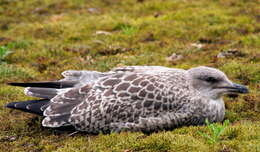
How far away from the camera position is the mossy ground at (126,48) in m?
5.86

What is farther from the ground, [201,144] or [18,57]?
[201,144]

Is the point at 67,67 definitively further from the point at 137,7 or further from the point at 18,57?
the point at 137,7

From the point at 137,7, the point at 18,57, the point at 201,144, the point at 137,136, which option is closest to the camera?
the point at 201,144

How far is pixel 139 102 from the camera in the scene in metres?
6.11

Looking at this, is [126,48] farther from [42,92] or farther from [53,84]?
[42,92]

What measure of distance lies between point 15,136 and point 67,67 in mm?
3468

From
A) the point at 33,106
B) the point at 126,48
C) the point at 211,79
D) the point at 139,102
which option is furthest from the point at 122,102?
the point at 126,48

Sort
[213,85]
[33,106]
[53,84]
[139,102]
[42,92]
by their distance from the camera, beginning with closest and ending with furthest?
[139,102] < [213,85] < [33,106] < [42,92] < [53,84]

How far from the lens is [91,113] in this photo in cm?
634

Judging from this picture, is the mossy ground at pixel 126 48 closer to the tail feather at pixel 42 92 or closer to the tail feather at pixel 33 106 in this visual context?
the tail feather at pixel 33 106

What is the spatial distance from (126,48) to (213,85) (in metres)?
4.86

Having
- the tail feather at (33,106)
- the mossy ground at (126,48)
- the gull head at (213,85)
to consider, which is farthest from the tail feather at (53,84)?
the gull head at (213,85)

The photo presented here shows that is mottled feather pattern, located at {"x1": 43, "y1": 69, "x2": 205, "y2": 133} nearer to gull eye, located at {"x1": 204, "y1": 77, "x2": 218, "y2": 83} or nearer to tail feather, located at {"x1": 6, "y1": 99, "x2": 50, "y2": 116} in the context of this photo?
tail feather, located at {"x1": 6, "y1": 99, "x2": 50, "y2": 116}

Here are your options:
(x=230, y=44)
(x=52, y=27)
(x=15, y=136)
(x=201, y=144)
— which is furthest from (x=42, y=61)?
(x=201, y=144)
